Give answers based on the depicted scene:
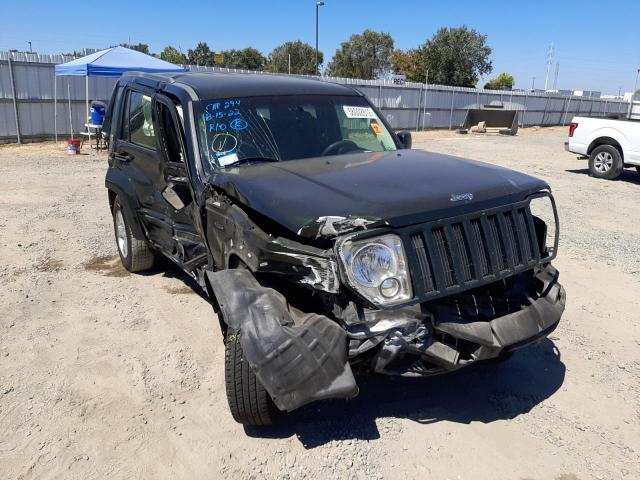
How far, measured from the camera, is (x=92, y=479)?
272 cm

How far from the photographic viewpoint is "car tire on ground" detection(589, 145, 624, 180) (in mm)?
12195

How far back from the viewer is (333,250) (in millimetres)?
2549

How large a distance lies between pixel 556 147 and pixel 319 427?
20504 millimetres

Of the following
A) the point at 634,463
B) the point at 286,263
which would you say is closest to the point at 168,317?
the point at 286,263

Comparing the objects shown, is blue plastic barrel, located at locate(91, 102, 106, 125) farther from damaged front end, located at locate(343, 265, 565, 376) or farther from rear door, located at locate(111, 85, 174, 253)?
damaged front end, located at locate(343, 265, 565, 376)

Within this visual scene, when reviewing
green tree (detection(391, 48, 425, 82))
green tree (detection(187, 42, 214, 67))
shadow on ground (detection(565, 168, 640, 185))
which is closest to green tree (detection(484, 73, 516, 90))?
green tree (detection(391, 48, 425, 82))

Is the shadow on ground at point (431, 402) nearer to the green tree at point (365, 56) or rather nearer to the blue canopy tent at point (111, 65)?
the blue canopy tent at point (111, 65)

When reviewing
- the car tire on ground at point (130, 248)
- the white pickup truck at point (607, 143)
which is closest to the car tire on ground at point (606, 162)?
the white pickup truck at point (607, 143)

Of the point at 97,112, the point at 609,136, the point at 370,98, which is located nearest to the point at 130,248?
the point at 609,136

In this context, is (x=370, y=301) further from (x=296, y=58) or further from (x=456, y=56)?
(x=296, y=58)

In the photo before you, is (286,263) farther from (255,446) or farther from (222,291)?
(255,446)

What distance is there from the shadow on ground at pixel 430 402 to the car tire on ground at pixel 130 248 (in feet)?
9.03

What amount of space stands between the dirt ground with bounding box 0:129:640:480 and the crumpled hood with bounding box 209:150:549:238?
129 cm

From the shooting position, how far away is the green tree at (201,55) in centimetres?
7897
